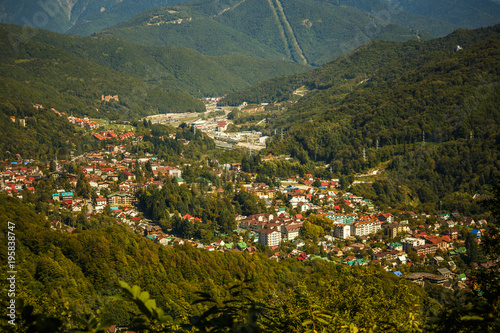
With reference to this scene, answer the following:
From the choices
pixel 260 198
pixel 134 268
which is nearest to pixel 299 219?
pixel 260 198

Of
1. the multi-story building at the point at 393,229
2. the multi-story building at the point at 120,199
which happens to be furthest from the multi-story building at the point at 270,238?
the multi-story building at the point at 120,199

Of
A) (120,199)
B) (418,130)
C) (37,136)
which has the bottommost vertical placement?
(120,199)

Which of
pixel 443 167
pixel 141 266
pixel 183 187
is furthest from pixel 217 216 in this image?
pixel 443 167

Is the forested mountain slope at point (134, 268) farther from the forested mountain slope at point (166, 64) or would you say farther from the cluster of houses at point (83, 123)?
the forested mountain slope at point (166, 64)

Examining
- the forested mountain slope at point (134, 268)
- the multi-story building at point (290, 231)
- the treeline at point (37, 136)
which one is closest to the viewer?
the forested mountain slope at point (134, 268)

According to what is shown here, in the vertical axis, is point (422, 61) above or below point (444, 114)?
above

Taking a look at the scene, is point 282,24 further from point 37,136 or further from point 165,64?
point 37,136

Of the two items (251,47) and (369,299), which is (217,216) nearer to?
(369,299)

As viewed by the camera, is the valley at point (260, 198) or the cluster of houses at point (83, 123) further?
the cluster of houses at point (83, 123)
